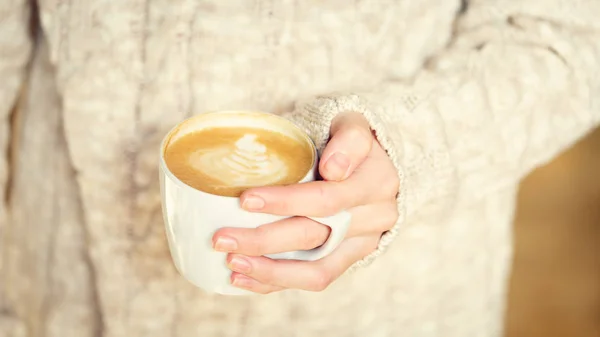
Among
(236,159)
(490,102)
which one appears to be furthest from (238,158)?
(490,102)

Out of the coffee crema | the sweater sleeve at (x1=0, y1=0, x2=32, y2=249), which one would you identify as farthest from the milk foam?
the sweater sleeve at (x1=0, y1=0, x2=32, y2=249)

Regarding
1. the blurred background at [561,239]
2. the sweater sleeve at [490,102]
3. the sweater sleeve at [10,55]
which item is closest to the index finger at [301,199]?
the sweater sleeve at [490,102]

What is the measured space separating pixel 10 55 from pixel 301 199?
0.37 m

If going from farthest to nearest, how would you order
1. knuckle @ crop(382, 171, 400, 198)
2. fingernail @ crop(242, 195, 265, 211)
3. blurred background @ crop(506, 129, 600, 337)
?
blurred background @ crop(506, 129, 600, 337) → knuckle @ crop(382, 171, 400, 198) → fingernail @ crop(242, 195, 265, 211)

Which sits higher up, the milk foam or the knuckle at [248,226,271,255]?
the milk foam

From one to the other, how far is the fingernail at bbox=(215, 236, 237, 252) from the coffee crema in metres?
0.03

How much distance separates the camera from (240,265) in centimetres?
45

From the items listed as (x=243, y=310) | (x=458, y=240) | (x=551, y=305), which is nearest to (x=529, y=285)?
(x=551, y=305)

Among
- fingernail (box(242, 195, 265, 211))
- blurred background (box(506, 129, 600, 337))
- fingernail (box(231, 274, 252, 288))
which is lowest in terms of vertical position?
blurred background (box(506, 129, 600, 337))

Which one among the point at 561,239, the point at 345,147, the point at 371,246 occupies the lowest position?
the point at 561,239

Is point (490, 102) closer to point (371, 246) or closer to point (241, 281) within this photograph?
point (371, 246)

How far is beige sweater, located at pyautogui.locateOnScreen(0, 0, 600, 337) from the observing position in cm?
60

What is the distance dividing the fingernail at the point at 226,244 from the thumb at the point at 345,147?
81 mm

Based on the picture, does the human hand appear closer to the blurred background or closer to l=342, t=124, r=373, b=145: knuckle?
l=342, t=124, r=373, b=145: knuckle
